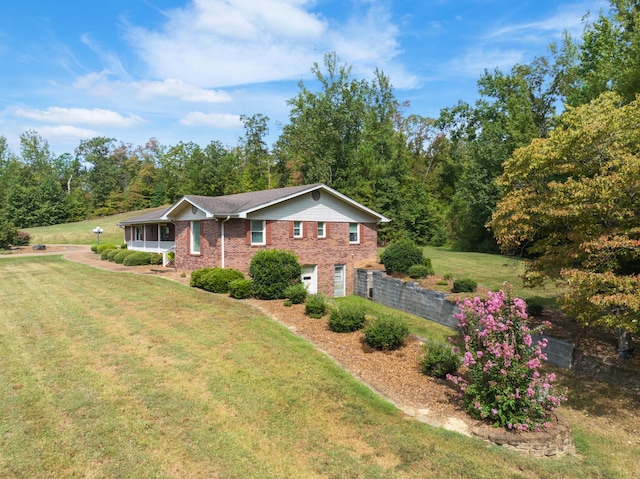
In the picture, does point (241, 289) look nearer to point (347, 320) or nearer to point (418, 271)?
point (347, 320)

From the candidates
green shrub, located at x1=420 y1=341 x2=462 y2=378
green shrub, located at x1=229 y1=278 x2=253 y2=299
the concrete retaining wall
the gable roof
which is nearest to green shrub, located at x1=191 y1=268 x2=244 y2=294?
green shrub, located at x1=229 y1=278 x2=253 y2=299

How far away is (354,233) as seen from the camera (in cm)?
2492

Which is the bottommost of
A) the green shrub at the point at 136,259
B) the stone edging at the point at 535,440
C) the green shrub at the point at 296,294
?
the stone edging at the point at 535,440

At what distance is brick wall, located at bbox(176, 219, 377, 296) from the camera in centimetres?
2020

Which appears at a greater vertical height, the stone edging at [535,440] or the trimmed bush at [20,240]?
the trimmed bush at [20,240]

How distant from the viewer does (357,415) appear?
7004 mm

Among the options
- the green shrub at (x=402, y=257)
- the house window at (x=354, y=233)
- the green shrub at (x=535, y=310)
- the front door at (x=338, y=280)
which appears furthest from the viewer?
the house window at (x=354, y=233)

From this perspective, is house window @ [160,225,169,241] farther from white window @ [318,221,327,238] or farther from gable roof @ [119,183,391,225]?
white window @ [318,221,327,238]

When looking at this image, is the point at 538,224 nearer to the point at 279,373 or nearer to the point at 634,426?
the point at 634,426

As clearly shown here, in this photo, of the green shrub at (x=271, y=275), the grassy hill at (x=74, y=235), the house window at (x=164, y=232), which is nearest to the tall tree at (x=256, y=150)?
the grassy hill at (x=74, y=235)

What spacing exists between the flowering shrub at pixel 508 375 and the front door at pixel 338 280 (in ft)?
55.7

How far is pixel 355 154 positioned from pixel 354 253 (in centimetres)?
2424

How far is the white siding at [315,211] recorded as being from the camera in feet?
69.8

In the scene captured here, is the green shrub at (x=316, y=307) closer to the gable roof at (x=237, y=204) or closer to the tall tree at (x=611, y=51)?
the gable roof at (x=237, y=204)
